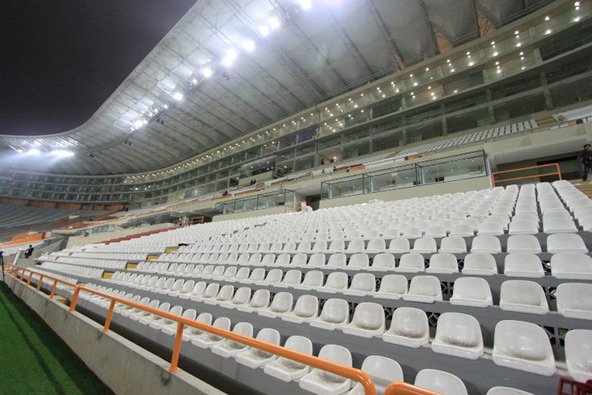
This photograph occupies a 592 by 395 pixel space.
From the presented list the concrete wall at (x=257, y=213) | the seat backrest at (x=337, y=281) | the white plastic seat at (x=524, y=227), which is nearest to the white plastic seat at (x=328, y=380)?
the seat backrest at (x=337, y=281)

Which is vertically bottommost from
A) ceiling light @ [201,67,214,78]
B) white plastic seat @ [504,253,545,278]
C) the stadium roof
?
white plastic seat @ [504,253,545,278]

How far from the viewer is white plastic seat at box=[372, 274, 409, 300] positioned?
2938mm

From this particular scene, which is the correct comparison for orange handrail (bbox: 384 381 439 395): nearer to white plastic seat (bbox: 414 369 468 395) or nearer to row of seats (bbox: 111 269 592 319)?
white plastic seat (bbox: 414 369 468 395)

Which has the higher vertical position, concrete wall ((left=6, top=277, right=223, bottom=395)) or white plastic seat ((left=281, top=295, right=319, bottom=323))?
white plastic seat ((left=281, top=295, right=319, bottom=323))

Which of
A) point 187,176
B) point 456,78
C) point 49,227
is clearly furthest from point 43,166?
point 456,78

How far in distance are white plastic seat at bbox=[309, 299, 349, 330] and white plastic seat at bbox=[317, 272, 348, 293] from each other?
427 mm

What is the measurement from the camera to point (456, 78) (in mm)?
19797

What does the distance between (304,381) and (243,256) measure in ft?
14.5

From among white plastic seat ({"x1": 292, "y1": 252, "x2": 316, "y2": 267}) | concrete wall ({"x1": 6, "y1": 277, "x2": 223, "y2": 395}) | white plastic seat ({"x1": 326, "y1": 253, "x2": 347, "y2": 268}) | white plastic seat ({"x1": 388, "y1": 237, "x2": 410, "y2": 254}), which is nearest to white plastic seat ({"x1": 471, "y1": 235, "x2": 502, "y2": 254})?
white plastic seat ({"x1": 388, "y1": 237, "x2": 410, "y2": 254})

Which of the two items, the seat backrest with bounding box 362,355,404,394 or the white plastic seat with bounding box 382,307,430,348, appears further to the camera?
the white plastic seat with bounding box 382,307,430,348

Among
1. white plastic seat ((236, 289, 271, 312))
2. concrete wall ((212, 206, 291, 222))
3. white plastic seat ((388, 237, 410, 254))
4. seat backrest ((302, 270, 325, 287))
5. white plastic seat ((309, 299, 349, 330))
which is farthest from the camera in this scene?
concrete wall ((212, 206, 291, 222))

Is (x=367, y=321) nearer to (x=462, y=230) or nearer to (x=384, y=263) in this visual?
(x=384, y=263)

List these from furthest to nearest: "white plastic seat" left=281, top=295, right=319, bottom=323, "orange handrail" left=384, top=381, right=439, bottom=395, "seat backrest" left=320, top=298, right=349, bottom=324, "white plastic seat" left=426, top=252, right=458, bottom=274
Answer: "white plastic seat" left=426, top=252, right=458, bottom=274
"white plastic seat" left=281, top=295, right=319, bottom=323
"seat backrest" left=320, top=298, right=349, bottom=324
"orange handrail" left=384, top=381, right=439, bottom=395

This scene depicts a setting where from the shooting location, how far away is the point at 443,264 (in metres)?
3.30
